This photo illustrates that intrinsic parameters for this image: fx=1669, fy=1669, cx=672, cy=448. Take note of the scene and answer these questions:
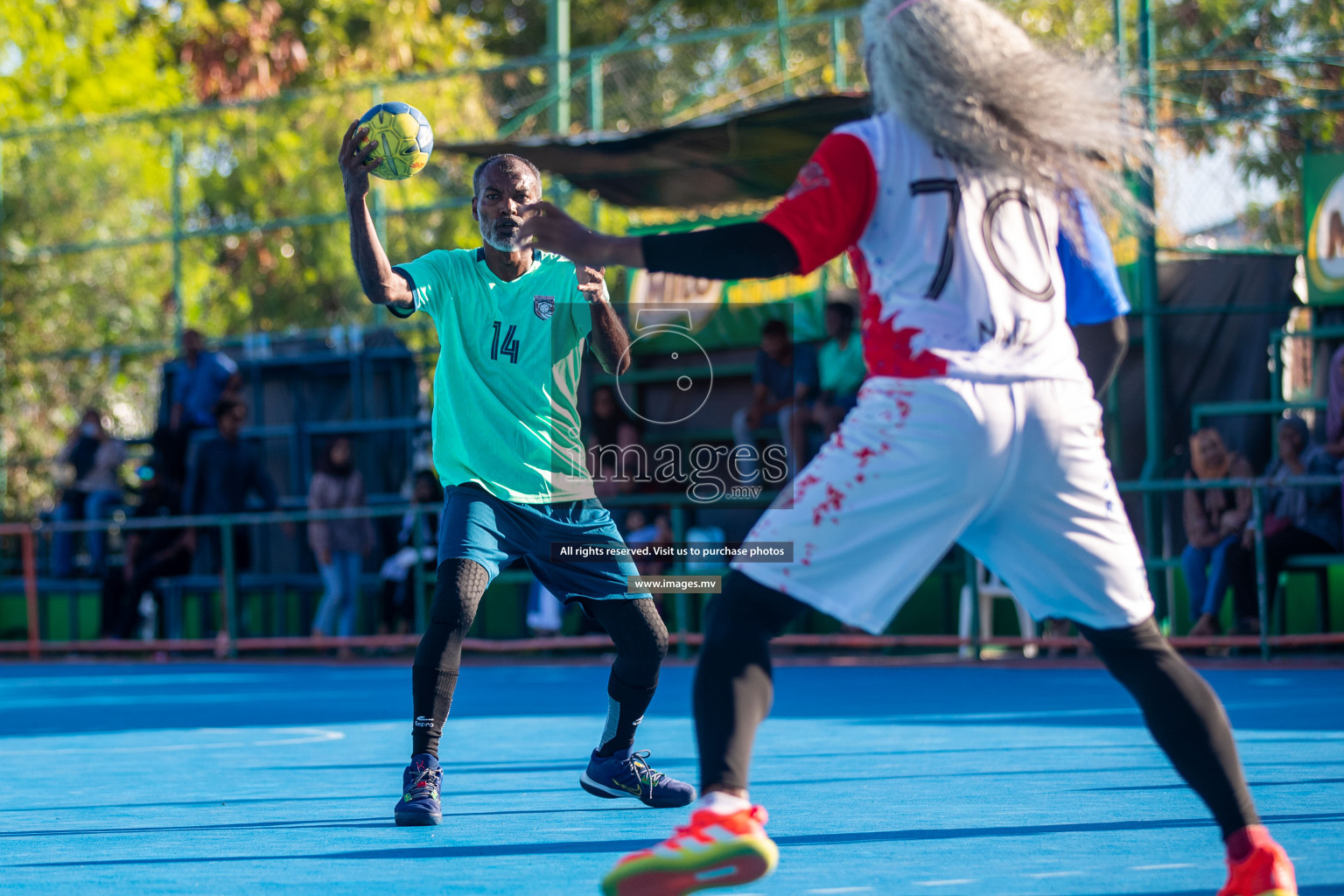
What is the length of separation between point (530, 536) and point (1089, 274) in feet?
7.26

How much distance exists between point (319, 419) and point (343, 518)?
7.60 ft

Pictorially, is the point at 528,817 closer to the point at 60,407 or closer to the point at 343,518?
the point at 343,518

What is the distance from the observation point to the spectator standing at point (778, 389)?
13.3 meters

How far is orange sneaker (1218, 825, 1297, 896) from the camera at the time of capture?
11.2 ft

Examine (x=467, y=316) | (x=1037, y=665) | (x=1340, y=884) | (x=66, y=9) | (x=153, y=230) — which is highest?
(x=66, y=9)

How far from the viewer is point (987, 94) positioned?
356 cm

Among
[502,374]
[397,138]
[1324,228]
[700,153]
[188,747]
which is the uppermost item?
[700,153]

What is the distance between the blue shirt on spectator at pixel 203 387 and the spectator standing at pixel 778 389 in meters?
5.28

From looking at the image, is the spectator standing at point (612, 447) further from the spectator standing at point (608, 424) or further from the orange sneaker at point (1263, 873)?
the orange sneaker at point (1263, 873)

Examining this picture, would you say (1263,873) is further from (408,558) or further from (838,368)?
(408,558)

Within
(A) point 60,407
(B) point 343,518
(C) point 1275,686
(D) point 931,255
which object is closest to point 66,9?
(A) point 60,407

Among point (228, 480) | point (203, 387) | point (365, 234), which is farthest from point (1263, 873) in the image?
point (203, 387)

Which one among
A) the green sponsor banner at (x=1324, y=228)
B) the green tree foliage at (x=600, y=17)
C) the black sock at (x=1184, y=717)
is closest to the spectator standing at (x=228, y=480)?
the green sponsor banner at (x=1324, y=228)

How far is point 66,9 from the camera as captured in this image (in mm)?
30422
